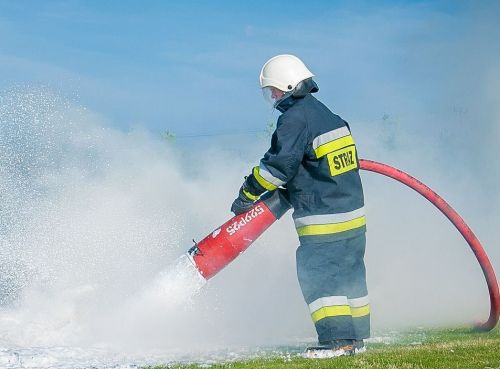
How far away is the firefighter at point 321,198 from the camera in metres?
7.39

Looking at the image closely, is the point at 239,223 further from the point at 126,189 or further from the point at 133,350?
the point at 126,189

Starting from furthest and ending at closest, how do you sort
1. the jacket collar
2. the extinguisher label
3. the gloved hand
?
the extinguisher label → the gloved hand → the jacket collar

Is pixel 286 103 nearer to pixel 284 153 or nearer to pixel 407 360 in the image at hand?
pixel 284 153

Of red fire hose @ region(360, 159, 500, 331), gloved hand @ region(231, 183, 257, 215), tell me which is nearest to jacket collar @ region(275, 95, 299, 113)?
gloved hand @ region(231, 183, 257, 215)

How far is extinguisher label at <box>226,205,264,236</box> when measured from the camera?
326 inches

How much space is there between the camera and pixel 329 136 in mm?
7574

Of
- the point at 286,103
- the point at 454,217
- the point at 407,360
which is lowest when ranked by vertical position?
the point at 407,360

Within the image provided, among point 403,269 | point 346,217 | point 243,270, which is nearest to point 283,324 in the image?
point 243,270

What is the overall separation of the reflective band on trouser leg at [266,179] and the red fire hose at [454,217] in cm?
178

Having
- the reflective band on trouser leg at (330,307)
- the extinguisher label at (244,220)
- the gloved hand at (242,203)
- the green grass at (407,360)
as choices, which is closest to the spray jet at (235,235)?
the extinguisher label at (244,220)

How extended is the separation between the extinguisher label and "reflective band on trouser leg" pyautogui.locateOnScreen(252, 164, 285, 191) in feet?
2.42

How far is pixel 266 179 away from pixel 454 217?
10.5 feet

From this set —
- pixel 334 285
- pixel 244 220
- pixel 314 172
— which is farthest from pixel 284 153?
pixel 334 285

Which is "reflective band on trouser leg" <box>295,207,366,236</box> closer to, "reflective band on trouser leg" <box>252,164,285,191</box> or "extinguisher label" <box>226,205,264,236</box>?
"reflective band on trouser leg" <box>252,164,285,191</box>
